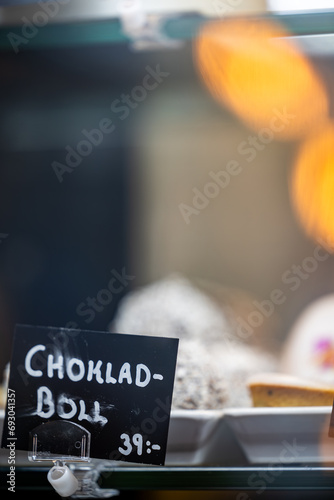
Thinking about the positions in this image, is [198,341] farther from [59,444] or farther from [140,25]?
[140,25]

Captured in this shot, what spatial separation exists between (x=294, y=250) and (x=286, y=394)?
1217 millimetres

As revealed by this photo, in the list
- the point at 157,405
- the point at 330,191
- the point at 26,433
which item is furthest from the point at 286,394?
the point at 330,191

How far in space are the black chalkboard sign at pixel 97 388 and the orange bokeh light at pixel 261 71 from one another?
64cm

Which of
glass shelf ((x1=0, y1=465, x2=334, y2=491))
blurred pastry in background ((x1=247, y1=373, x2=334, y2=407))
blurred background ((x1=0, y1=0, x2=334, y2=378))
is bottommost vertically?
glass shelf ((x1=0, y1=465, x2=334, y2=491))

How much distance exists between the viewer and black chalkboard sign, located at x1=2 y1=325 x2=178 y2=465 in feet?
2.06

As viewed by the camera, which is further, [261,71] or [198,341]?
[261,71]

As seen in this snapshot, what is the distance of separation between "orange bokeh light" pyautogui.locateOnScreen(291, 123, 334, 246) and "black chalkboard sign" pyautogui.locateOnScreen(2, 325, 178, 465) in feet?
3.13

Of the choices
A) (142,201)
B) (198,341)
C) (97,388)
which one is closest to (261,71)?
(198,341)

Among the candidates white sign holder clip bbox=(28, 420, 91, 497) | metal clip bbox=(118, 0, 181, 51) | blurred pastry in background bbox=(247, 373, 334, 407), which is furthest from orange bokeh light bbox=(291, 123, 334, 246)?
white sign holder clip bbox=(28, 420, 91, 497)

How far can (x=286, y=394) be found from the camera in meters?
0.75

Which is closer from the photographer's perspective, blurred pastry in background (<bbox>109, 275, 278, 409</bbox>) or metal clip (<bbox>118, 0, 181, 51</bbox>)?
blurred pastry in background (<bbox>109, 275, 278, 409</bbox>)

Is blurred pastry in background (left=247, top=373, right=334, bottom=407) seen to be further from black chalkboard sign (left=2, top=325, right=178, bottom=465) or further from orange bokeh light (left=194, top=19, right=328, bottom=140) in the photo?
orange bokeh light (left=194, top=19, right=328, bottom=140)

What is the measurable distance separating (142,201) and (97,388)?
4.50 feet

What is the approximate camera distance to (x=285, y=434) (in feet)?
2.24
